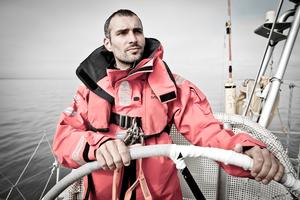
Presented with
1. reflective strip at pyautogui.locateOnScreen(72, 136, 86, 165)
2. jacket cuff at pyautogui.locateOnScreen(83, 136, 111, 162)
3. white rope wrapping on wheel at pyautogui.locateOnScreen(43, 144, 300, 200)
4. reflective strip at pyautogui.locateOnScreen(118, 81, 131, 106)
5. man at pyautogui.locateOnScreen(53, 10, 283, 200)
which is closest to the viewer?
white rope wrapping on wheel at pyautogui.locateOnScreen(43, 144, 300, 200)

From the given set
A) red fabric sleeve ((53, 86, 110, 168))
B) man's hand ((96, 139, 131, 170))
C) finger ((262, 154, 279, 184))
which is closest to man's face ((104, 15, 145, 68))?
red fabric sleeve ((53, 86, 110, 168))

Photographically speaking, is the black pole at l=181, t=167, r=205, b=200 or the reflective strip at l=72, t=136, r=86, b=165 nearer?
the black pole at l=181, t=167, r=205, b=200

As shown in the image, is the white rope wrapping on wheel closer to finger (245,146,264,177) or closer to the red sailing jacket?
finger (245,146,264,177)

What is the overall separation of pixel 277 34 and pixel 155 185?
4.52ft

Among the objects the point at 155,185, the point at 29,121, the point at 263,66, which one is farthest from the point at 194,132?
the point at 29,121

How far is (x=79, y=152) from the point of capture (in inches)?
41.0

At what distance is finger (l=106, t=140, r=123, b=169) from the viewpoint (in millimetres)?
810

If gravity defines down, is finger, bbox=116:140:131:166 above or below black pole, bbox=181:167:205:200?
above

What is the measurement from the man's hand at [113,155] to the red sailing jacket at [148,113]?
1.15 ft

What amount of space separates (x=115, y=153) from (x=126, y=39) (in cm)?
91

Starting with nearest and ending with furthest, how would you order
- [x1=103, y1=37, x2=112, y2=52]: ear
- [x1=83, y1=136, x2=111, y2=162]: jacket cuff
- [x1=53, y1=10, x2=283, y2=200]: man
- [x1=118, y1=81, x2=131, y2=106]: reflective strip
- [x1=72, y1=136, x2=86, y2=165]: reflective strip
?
1. [x1=83, y1=136, x2=111, y2=162]: jacket cuff
2. [x1=72, y1=136, x2=86, y2=165]: reflective strip
3. [x1=53, y1=10, x2=283, y2=200]: man
4. [x1=118, y1=81, x2=131, y2=106]: reflective strip
5. [x1=103, y1=37, x2=112, y2=52]: ear

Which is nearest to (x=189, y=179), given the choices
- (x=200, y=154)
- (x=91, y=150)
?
(x=200, y=154)

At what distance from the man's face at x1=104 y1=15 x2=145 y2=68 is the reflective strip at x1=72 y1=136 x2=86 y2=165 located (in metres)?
0.66

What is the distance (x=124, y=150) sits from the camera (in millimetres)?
811
